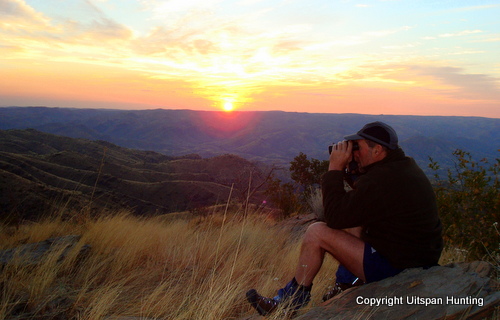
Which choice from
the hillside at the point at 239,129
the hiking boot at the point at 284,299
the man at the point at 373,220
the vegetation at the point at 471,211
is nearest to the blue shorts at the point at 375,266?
the man at the point at 373,220

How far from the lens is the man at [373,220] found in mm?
2428

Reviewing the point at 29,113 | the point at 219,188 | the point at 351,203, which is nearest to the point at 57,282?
the point at 351,203

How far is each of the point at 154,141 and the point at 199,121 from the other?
34418mm

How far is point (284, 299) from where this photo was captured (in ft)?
8.63

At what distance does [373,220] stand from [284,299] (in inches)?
36.2

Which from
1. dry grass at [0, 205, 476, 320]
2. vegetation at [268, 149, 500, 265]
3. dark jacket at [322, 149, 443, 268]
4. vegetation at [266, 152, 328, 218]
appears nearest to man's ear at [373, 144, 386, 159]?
dark jacket at [322, 149, 443, 268]

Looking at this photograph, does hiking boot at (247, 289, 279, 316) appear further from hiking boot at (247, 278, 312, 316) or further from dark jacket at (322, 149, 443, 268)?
dark jacket at (322, 149, 443, 268)

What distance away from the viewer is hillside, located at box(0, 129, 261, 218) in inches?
744

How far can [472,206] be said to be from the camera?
5238mm

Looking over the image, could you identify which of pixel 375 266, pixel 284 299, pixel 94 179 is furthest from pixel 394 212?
pixel 94 179

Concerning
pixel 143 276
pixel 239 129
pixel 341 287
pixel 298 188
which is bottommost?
pixel 239 129

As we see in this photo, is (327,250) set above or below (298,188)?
above

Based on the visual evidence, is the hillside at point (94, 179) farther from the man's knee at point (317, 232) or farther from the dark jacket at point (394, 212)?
the dark jacket at point (394, 212)

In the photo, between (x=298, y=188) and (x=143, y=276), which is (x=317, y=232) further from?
(x=298, y=188)
